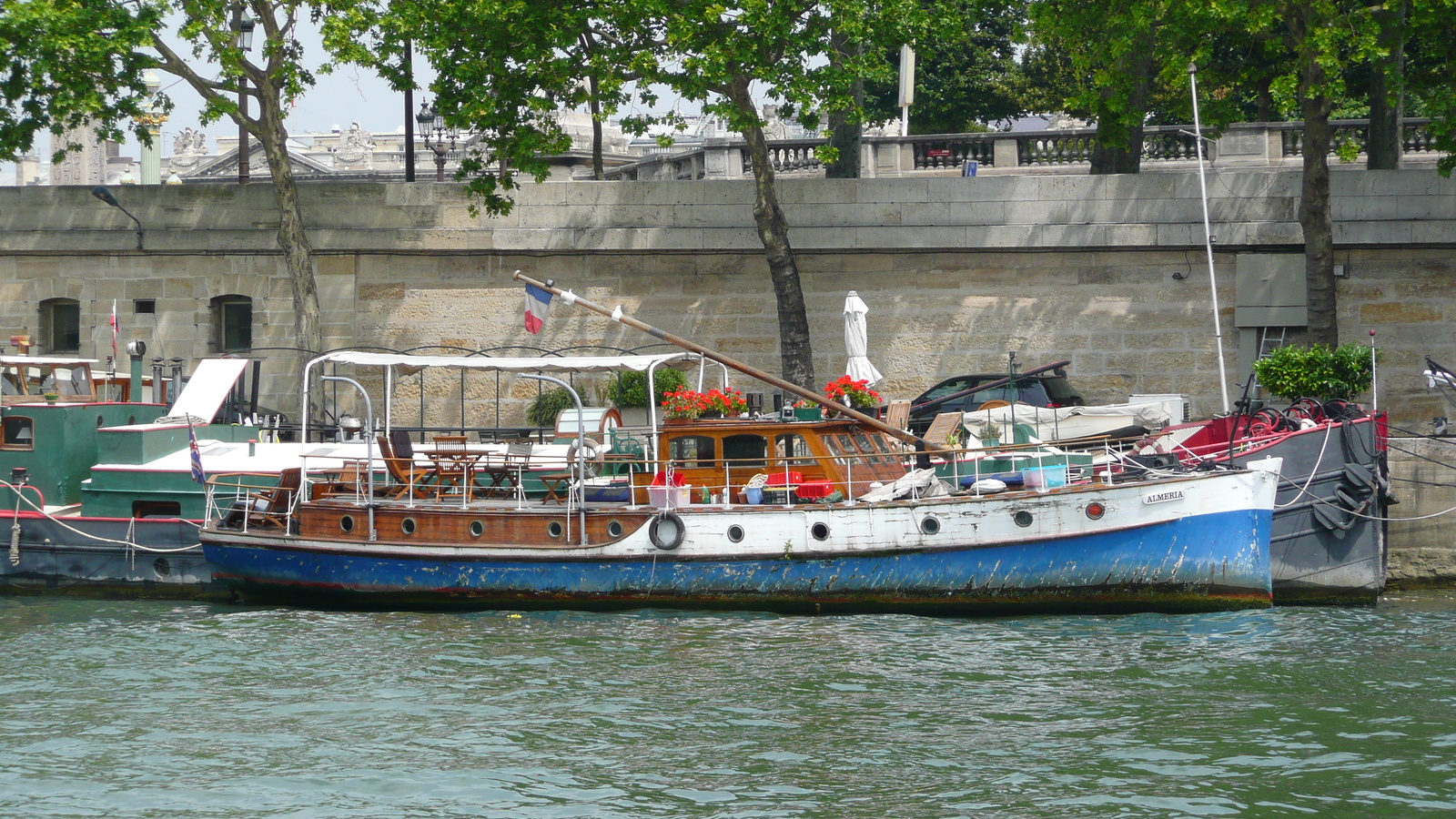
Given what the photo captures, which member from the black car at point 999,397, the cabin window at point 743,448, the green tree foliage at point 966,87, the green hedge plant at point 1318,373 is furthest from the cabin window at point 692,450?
the green tree foliage at point 966,87

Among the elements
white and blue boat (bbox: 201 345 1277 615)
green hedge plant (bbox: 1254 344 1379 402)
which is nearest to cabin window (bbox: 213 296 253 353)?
white and blue boat (bbox: 201 345 1277 615)

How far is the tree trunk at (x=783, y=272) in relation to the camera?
81.0ft

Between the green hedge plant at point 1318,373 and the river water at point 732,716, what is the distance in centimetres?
348

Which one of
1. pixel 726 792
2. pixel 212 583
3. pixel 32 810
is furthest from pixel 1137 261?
pixel 32 810

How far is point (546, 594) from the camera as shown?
57.8ft

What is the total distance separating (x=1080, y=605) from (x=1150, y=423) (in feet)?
→ 14.8

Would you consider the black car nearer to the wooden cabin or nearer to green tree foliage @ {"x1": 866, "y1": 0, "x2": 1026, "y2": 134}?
the wooden cabin

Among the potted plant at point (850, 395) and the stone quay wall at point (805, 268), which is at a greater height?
the stone quay wall at point (805, 268)

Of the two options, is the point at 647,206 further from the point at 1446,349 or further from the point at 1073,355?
the point at 1446,349

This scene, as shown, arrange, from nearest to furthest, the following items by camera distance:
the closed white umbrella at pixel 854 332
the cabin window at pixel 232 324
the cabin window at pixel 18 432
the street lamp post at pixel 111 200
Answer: the cabin window at pixel 18 432, the closed white umbrella at pixel 854 332, the street lamp post at pixel 111 200, the cabin window at pixel 232 324

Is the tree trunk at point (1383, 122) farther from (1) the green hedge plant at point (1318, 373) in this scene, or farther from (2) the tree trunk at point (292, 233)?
(2) the tree trunk at point (292, 233)

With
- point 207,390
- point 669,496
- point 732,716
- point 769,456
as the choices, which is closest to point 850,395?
point 769,456

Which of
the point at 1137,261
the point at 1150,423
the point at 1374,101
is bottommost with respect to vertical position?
the point at 1150,423

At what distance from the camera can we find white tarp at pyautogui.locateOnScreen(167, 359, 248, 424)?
68.2 ft
